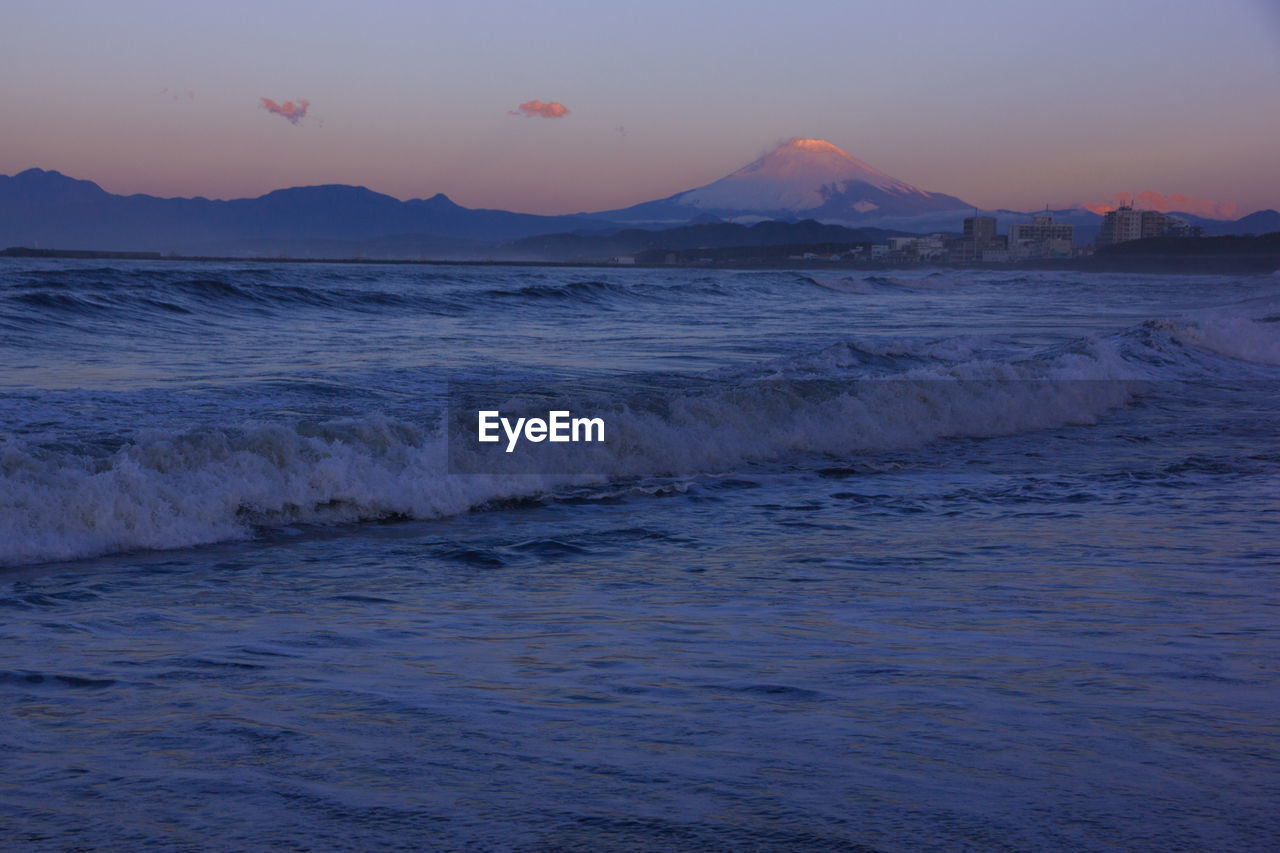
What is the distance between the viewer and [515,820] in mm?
2908

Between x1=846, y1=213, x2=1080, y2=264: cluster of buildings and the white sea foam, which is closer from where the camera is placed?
the white sea foam

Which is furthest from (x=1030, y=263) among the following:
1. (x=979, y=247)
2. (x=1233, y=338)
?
(x=1233, y=338)

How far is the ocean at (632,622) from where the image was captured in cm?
300

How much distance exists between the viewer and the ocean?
9.85 ft

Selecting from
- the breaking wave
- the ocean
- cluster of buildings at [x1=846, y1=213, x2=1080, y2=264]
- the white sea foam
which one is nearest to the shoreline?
cluster of buildings at [x1=846, y1=213, x2=1080, y2=264]

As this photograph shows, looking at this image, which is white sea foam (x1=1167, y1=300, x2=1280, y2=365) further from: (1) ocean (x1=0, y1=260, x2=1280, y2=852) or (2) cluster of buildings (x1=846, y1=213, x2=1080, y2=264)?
(2) cluster of buildings (x1=846, y1=213, x2=1080, y2=264)

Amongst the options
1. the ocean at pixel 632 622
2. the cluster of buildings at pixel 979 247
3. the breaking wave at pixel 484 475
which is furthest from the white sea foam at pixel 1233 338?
the cluster of buildings at pixel 979 247

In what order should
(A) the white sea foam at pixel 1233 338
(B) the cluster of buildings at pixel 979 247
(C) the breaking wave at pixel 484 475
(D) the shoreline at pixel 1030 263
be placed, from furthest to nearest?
(B) the cluster of buildings at pixel 979 247
(D) the shoreline at pixel 1030 263
(A) the white sea foam at pixel 1233 338
(C) the breaking wave at pixel 484 475

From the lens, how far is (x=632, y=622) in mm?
5047

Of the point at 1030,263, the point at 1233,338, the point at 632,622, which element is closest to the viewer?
the point at 632,622

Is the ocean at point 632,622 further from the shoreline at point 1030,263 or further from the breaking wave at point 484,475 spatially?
the shoreline at point 1030,263

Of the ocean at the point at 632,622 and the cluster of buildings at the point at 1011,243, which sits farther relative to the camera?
the cluster of buildings at the point at 1011,243

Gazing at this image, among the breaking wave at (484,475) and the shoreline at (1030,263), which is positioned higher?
the shoreline at (1030,263)

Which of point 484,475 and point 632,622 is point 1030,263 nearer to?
point 484,475
